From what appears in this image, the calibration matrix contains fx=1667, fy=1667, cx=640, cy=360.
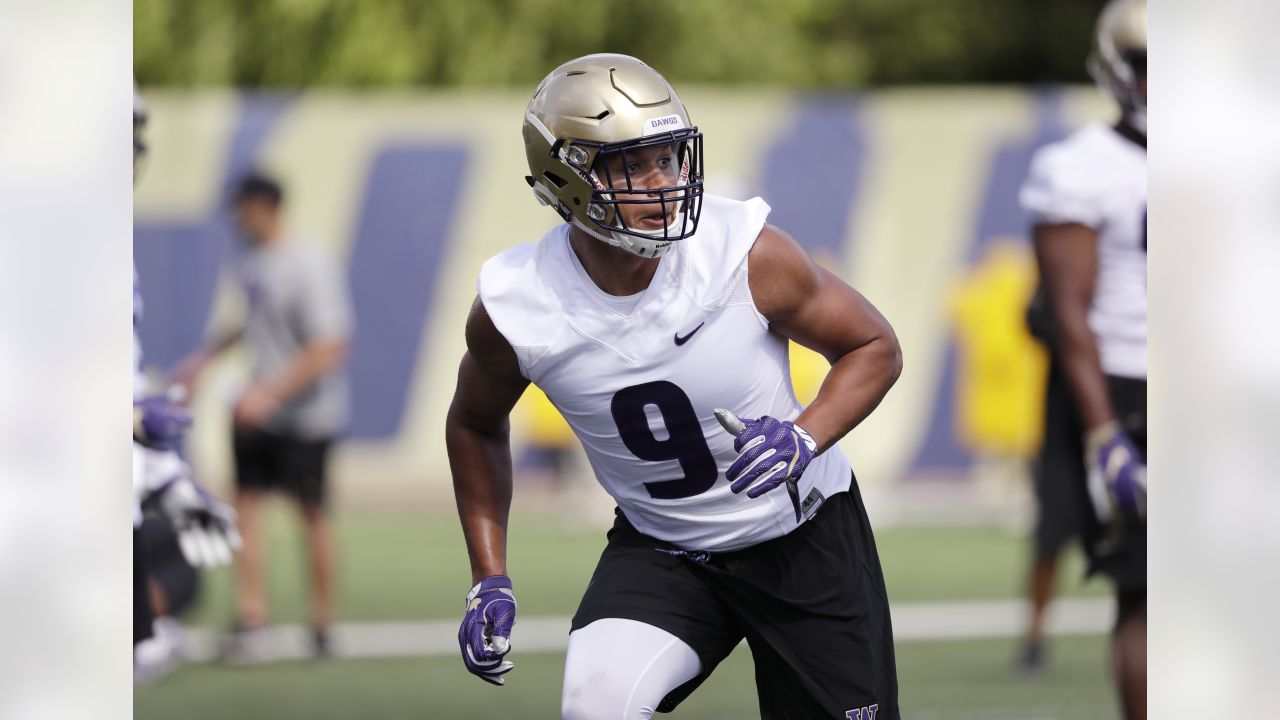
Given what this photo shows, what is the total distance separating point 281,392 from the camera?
6.67 m

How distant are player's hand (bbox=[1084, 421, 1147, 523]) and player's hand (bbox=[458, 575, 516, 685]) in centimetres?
168

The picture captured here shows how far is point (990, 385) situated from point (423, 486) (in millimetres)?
4188

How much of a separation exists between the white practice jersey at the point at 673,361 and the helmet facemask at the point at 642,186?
0.10m

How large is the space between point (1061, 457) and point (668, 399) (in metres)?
2.18

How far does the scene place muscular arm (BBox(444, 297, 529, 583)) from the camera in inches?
125

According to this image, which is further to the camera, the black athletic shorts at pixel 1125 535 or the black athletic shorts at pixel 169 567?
the black athletic shorts at pixel 169 567

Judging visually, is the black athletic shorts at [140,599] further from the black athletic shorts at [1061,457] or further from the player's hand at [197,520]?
the black athletic shorts at [1061,457]

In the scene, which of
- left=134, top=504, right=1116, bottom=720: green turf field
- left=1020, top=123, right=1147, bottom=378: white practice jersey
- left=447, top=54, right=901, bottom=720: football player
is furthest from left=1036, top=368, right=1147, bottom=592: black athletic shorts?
left=447, top=54, right=901, bottom=720: football player

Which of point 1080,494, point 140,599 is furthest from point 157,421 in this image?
point 1080,494

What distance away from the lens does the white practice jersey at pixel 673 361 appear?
3016 millimetres

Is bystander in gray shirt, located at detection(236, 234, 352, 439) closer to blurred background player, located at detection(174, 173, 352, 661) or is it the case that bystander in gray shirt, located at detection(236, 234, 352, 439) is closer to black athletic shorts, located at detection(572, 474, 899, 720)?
blurred background player, located at detection(174, 173, 352, 661)

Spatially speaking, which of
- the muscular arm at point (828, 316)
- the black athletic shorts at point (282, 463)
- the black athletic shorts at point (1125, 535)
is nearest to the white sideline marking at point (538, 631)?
the black athletic shorts at point (282, 463)
